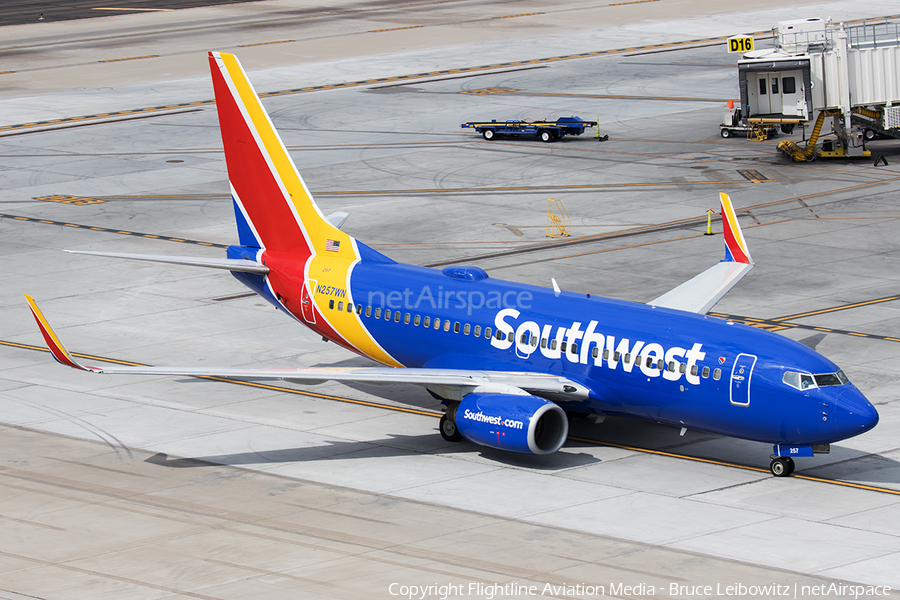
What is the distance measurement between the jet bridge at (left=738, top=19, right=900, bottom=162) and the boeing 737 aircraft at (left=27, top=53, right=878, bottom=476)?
3440 cm

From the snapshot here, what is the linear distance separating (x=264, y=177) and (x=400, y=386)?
8.05 m

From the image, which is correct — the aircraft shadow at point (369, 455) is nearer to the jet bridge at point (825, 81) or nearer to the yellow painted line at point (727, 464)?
the yellow painted line at point (727, 464)

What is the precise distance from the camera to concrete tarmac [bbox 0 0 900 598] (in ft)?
90.0

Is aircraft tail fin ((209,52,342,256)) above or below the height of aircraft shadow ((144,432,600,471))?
above

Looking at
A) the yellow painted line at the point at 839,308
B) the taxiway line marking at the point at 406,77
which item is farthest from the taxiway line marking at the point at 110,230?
the taxiway line marking at the point at 406,77

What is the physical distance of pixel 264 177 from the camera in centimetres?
4116

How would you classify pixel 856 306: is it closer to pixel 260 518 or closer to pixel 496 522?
pixel 496 522

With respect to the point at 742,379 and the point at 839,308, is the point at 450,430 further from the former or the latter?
the point at 839,308

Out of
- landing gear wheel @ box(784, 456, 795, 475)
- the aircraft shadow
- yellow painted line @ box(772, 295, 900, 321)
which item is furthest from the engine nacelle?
yellow painted line @ box(772, 295, 900, 321)

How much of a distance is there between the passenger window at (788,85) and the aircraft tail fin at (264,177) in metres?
42.1

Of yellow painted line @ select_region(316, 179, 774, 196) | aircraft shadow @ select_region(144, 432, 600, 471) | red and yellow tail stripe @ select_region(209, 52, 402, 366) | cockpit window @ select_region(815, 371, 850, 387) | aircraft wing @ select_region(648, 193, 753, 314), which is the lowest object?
aircraft shadow @ select_region(144, 432, 600, 471)

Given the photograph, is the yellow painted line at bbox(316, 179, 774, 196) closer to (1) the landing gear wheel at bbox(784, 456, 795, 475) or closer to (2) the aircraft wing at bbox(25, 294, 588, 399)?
(2) the aircraft wing at bbox(25, 294, 588, 399)

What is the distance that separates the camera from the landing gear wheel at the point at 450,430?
3538 centimetres

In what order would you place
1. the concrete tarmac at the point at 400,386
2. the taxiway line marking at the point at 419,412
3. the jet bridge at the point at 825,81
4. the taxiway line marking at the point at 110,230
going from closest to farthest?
the concrete tarmac at the point at 400,386, the taxiway line marking at the point at 419,412, the taxiway line marking at the point at 110,230, the jet bridge at the point at 825,81
